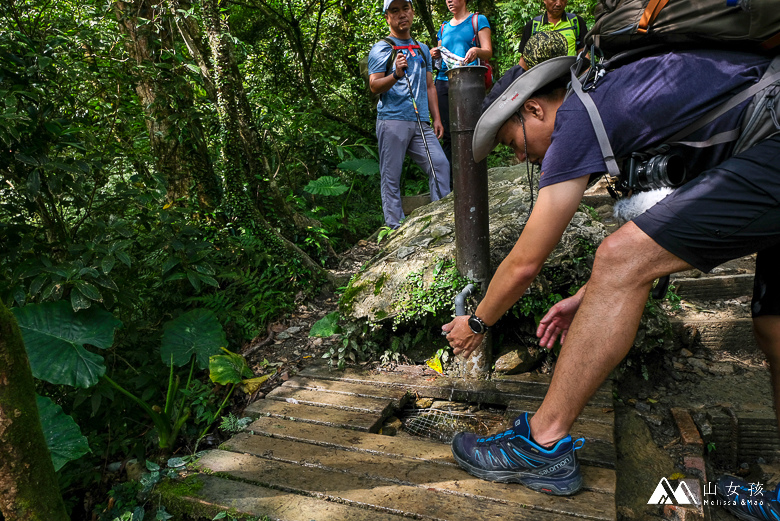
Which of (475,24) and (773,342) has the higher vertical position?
(475,24)

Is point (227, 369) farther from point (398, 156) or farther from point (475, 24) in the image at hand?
point (475, 24)

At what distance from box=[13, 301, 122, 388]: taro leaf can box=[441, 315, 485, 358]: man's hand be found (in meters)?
1.64

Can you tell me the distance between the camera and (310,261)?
444cm

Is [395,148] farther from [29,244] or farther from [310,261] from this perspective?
[29,244]

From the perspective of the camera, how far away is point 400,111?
177 inches

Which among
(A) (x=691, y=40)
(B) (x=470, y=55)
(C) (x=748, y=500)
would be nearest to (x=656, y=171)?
(A) (x=691, y=40)

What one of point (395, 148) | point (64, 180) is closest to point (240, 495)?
point (64, 180)

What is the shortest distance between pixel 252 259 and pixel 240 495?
2429 millimetres

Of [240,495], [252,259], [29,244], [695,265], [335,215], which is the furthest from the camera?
[335,215]

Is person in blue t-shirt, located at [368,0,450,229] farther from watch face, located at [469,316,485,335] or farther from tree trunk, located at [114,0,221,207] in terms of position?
watch face, located at [469,316,485,335]

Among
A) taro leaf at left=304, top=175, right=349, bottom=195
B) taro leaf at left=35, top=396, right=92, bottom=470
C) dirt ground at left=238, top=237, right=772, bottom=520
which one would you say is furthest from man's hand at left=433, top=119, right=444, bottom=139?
taro leaf at left=35, top=396, right=92, bottom=470

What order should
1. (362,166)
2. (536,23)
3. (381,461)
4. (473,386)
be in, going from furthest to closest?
1. (362,166)
2. (536,23)
3. (473,386)
4. (381,461)

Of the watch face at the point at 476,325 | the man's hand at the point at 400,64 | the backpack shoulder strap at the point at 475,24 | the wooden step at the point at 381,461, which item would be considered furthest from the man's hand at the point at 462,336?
the backpack shoulder strap at the point at 475,24

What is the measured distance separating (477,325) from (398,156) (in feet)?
9.42
